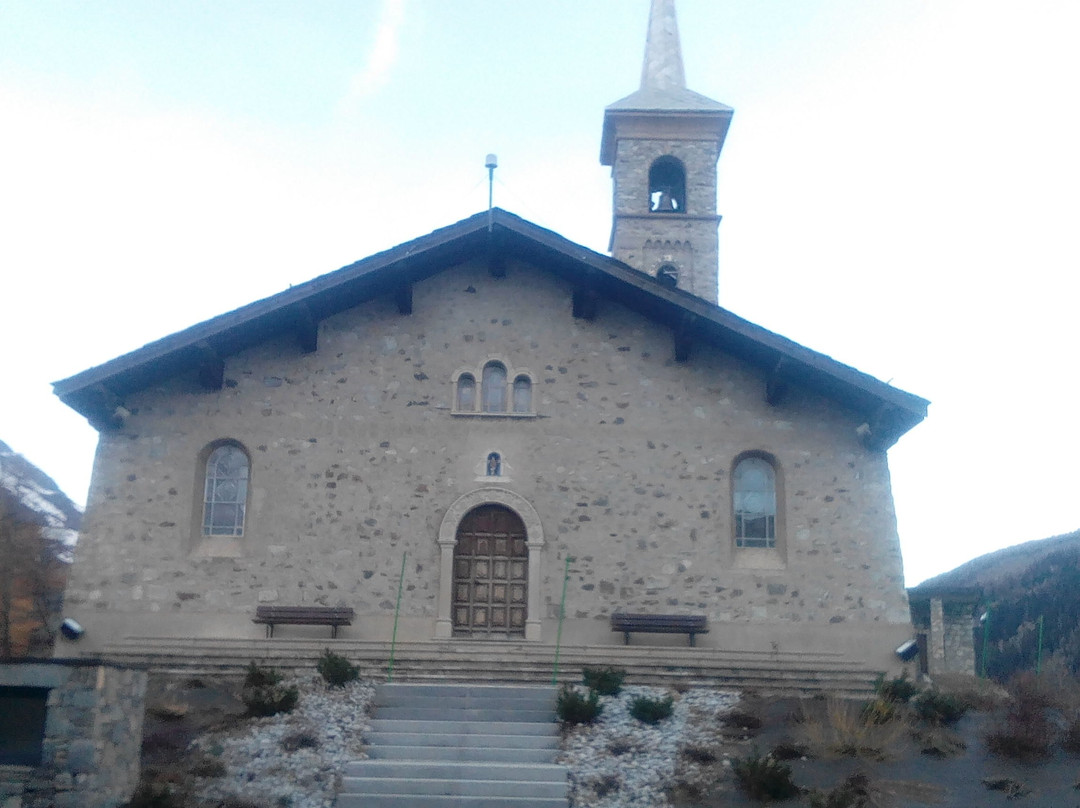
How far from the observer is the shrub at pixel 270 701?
13.2 meters

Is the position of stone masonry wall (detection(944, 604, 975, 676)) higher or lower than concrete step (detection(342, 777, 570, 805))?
higher

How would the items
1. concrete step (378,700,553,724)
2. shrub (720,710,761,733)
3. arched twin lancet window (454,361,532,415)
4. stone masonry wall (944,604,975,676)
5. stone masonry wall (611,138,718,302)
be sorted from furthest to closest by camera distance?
stone masonry wall (611,138,718,302) → stone masonry wall (944,604,975,676) → arched twin lancet window (454,361,532,415) → concrete step (378,700,553,724) → shrub (720,710,761,733)

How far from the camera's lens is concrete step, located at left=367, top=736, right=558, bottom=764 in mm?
12492

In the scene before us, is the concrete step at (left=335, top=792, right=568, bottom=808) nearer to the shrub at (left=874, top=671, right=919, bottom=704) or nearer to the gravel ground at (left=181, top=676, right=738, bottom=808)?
the gravel ground at (left=181, top=676, right=738, bottom=808)

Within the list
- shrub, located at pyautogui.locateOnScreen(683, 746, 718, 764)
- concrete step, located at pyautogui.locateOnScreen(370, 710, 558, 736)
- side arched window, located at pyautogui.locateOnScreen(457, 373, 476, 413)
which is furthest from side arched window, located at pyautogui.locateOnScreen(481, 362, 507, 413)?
shrub, located at pyautogui.locateOnScreen(683, 746, 718, 764)

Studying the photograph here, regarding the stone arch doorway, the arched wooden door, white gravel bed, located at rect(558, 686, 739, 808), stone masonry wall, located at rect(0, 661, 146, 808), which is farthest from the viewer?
the arched wooden door

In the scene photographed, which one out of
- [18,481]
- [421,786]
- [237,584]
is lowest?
[421,786]

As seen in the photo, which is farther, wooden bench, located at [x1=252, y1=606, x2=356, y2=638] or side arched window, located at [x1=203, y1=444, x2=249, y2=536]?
side arched window, located at [x1=203, y1=444, x2=249, y2=536]

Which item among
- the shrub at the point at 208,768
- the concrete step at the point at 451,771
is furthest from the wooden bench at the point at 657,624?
the shrub at the point at 208,768

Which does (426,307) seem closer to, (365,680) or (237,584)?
(237,584)

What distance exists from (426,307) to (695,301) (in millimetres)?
4230

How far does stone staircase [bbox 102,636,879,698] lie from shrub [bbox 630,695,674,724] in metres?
1.41

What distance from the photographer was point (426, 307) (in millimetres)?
18469

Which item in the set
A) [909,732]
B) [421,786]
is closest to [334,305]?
[421,786]
